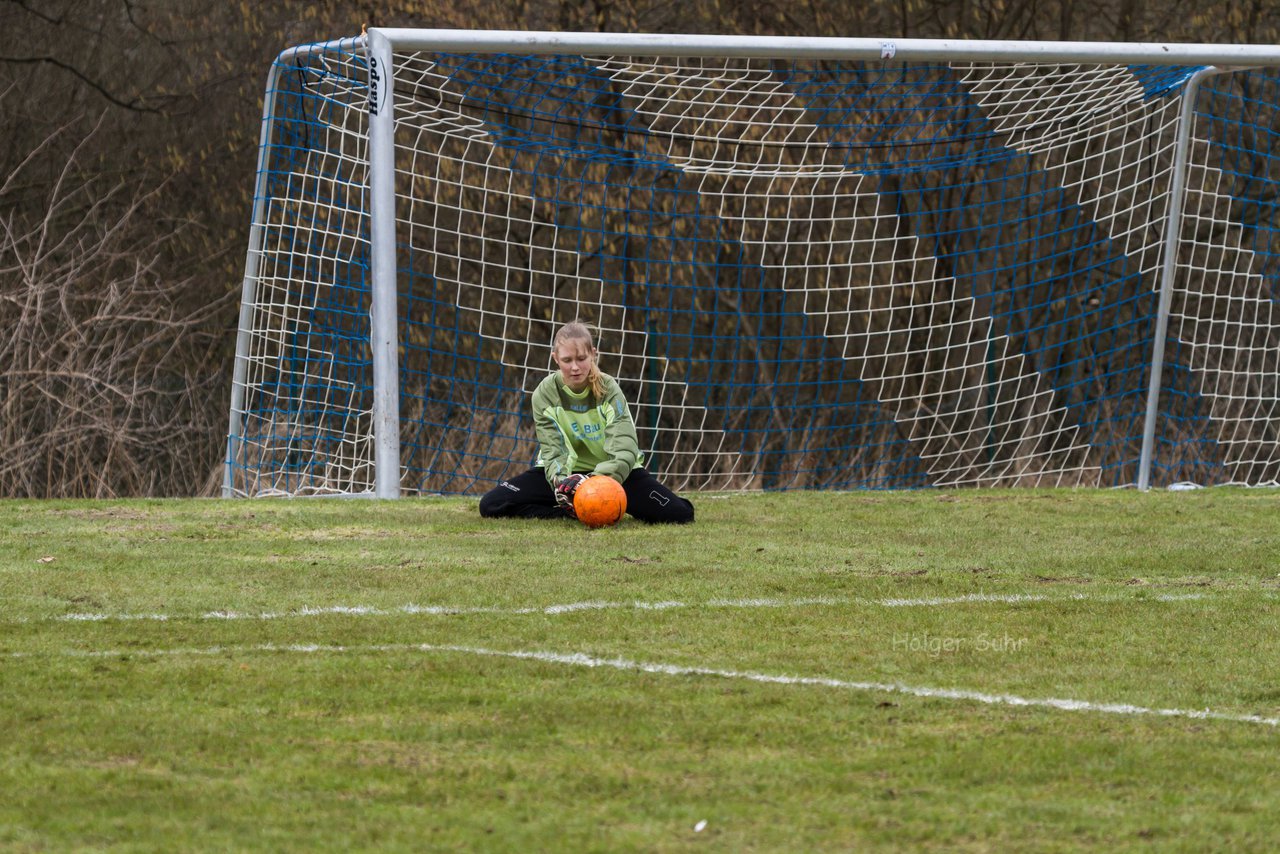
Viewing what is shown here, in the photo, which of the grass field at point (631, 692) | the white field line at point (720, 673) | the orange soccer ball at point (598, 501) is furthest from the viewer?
the orange soccer ball at point (598, 501)

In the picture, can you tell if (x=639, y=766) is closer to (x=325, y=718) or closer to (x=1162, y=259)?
(x=325, y=718)

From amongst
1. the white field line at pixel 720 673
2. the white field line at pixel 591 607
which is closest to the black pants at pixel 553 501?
the white field line at pixel 591 607

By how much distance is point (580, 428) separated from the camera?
325 inches

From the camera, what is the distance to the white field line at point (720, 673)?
161 inches

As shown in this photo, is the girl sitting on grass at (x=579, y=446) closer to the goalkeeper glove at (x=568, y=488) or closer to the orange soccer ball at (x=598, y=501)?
the goalkeeper glove at (x=568, y=488)

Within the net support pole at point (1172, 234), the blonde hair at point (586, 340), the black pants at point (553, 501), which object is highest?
the net support pole at point (1172, 234)

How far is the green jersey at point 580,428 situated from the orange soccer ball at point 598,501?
218 mm

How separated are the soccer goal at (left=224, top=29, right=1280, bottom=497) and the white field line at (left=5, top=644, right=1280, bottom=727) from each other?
18.2 ft

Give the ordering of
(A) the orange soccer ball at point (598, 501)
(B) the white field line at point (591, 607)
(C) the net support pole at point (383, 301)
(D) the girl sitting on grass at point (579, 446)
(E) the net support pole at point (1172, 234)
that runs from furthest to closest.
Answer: (E) the net support pole at point (1172, 234)
(C) the net support pole at point (383, 301)
(D) the girl sitting on grass at point (579, 446)
(A) the orange soccer ball at point (598, 501)
(B) the white field line at point (591, 607)

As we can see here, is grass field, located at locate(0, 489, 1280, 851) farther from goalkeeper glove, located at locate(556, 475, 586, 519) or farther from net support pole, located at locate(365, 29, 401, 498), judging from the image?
net support pole, located at locate(365, 29, 401, 498)

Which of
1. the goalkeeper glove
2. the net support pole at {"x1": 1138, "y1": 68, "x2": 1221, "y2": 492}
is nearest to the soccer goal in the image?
the net support pole at {"x1": 1138, "y1": 68, "x2": 1221, "y2": 492}

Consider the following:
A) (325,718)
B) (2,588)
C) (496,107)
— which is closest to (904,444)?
(496,107)

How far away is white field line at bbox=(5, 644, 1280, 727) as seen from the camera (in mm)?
4102

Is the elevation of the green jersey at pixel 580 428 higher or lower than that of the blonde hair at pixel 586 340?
lower
